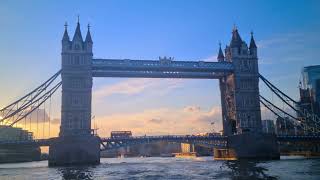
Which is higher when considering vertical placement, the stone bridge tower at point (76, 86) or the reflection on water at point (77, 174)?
the stone bridge tower at point (76, 86)

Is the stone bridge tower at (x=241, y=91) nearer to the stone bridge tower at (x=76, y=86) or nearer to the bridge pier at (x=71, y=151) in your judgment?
the stone bridge tower at (x=76, y=86)

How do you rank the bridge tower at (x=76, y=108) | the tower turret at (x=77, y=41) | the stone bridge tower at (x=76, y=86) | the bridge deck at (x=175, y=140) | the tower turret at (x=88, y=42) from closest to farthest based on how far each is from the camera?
the bridge tower at (x=76, y=108) < the stone bridge tower at (x=76, y=86) < the bridge deck at (x=175, y=140) < the tower turret at (x=77, y=41) < the tower turret at (x=88, y=42)

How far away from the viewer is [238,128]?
10456 cm

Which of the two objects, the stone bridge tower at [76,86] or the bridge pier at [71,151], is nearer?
the bridge pier at [71,151]

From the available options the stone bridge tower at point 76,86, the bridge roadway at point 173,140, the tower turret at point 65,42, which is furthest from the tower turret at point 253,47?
the tower turret at point 65,42

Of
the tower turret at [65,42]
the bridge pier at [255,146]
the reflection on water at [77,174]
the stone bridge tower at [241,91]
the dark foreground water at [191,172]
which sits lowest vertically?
the dark foreground water at [191,172]

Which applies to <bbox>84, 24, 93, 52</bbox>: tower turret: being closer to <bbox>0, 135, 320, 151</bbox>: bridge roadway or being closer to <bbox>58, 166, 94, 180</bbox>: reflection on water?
<bbox>0, 135, 320, 151</bbox>: bridge roadway

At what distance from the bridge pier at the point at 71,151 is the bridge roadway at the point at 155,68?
65.6 feet

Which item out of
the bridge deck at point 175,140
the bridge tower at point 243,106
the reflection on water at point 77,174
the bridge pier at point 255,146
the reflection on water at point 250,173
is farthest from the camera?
the bridge tower at point 243,106

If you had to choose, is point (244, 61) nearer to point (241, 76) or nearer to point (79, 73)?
point (241, 76)

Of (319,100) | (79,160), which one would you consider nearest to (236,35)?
(79,160)

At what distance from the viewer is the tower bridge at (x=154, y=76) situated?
8781cm

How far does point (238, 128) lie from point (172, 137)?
59.3 feet

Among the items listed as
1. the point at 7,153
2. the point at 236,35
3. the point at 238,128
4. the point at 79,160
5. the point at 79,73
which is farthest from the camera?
the point at 7,153
